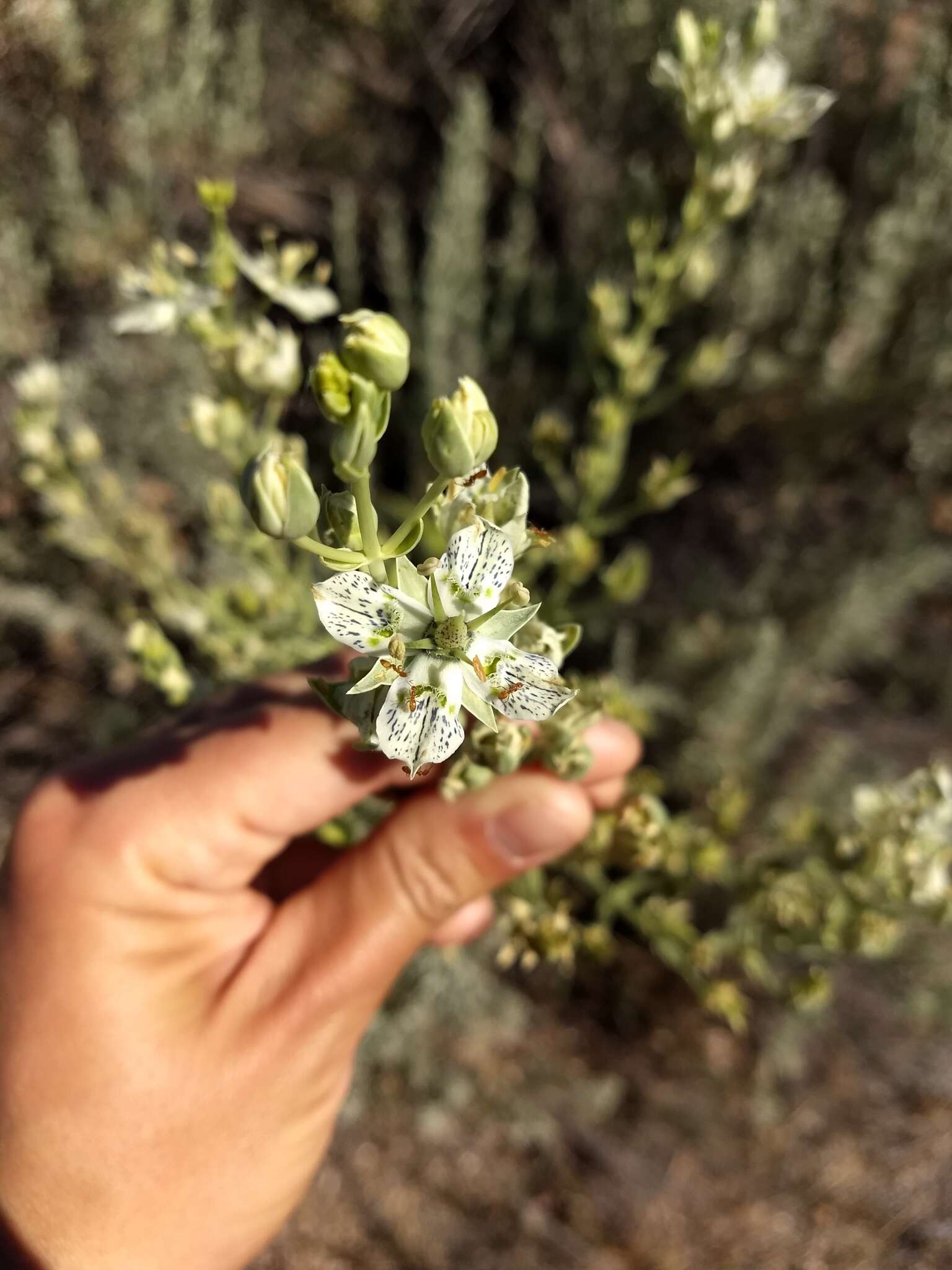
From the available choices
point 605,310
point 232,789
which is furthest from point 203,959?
point 605,310

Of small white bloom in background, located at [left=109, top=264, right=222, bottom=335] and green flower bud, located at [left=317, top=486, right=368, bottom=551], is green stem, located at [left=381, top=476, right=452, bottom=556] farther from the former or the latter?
small white bloom in background, located at [left=109, top=264, right=222, bottom=335]

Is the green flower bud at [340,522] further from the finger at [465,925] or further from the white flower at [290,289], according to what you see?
the finger at [465,925]

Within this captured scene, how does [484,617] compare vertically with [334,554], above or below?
below

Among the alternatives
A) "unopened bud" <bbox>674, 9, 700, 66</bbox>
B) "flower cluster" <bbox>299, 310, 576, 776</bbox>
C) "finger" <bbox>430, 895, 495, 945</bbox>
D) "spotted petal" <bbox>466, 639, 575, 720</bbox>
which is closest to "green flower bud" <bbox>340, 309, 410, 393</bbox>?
"flower cluster" <bbox>299, 310, 576, 776</bbox>

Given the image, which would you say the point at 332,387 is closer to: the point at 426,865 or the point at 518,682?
the point at 518,682

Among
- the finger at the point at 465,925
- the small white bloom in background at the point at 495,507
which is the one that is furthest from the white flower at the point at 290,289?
the finger at the point at 465,925

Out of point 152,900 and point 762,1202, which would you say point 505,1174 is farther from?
point 152,900
